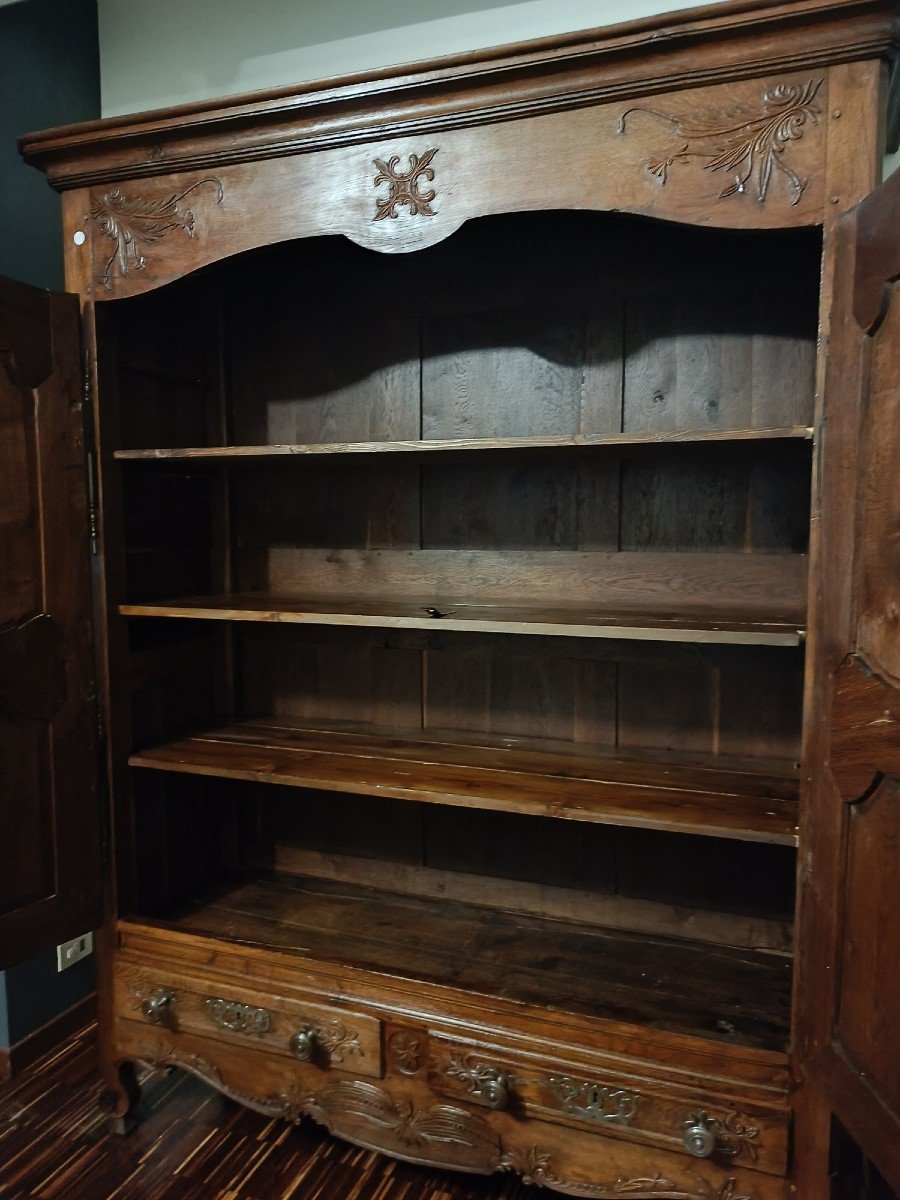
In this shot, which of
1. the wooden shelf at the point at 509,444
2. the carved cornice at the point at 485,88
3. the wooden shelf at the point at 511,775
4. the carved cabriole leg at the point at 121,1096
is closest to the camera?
the carved cornice at the point at 485,88

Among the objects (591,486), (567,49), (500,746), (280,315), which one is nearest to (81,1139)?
(500,746)

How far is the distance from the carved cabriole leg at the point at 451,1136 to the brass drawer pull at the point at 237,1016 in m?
0.07

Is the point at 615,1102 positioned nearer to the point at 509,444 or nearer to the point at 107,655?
the point at 509,444

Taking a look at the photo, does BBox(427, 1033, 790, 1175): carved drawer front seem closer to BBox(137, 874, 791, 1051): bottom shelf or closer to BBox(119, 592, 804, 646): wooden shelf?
BBox(137, 874, 791, 1051): bottom shelf

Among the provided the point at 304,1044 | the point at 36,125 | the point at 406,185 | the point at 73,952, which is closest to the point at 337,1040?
the point at 304,1044

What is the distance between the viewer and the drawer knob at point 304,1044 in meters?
1.64

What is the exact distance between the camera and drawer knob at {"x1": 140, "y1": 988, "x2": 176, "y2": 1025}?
1.76m

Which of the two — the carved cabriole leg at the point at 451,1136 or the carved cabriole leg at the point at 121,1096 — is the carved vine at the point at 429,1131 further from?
the carved cabriole leg at the point at 121,1096

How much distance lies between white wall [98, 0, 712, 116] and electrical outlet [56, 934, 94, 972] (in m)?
2.32

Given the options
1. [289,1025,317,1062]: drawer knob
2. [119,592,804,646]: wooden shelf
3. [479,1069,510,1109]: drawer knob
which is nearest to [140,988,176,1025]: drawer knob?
[289,1025,317,1062]: drawer knob

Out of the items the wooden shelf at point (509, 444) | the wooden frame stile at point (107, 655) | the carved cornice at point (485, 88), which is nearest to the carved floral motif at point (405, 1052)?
the wooden frame stile at point (107, 655)

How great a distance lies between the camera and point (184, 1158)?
5.90ft

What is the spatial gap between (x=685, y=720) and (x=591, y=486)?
0.58 metres

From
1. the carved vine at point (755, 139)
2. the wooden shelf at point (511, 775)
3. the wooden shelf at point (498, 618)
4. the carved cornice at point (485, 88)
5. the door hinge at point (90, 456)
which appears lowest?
the wooden shelf at point (511, 775)
